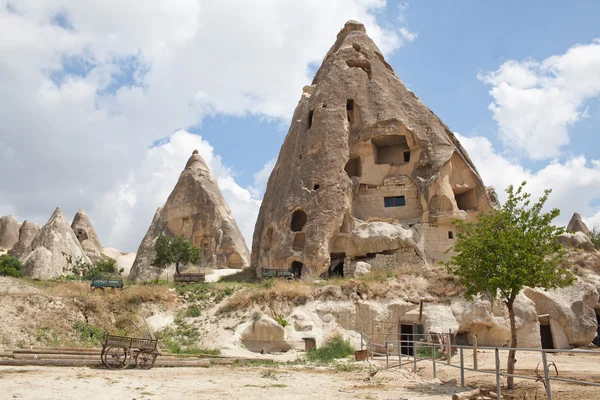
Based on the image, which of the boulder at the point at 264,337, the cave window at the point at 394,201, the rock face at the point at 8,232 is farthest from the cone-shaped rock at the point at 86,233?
the boulder at the point at 264,337

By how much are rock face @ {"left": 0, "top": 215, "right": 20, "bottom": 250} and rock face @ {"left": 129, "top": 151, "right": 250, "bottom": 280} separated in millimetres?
20192

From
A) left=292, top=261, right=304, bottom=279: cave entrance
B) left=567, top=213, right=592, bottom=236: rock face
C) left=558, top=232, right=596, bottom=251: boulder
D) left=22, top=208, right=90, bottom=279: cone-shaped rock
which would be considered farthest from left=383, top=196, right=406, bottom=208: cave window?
left=22, top=208, right=90, bottom=279: cone-shaped rock

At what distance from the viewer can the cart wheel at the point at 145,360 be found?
1314cm

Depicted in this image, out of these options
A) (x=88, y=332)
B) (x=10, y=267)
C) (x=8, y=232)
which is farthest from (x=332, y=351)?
(x=8, y=232)

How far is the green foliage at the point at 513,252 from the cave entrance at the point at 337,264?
17.7 m

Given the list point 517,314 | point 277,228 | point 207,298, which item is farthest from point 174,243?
point 517,314

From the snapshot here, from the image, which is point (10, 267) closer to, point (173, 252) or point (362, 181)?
point (173, 252)

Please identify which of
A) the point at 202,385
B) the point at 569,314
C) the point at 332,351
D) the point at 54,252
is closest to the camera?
the point at 202,385

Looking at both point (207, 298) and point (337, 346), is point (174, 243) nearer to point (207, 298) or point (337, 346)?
point (207, 298)

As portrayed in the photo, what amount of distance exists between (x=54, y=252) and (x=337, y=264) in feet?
63.5

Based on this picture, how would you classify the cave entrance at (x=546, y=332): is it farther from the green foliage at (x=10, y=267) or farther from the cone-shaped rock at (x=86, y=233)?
the cone-shaped rock at (x=86, y=233)

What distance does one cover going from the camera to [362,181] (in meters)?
32.4

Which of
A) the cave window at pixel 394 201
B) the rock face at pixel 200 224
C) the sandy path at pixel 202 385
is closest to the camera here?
the sandy path at pixel 202 385

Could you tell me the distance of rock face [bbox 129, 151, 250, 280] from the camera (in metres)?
42.3
